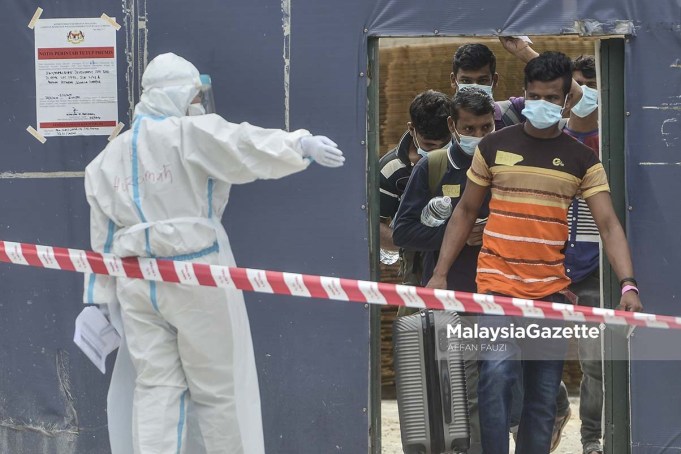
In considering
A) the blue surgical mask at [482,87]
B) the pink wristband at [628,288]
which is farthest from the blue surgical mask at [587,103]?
the pink wristband at [628,288]

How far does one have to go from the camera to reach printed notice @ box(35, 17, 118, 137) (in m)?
5.97

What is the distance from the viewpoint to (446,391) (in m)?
5.73

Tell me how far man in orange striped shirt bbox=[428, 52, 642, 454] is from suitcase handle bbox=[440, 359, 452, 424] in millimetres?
252

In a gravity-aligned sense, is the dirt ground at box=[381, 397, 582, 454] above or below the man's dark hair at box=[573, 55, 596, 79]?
below

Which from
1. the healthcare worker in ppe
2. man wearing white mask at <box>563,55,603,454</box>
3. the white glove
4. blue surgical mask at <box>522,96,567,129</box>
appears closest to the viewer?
the white glove

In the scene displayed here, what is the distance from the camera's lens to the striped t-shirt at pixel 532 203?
5402mm

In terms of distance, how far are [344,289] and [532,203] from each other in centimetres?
89

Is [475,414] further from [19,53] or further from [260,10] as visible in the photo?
[19,53]

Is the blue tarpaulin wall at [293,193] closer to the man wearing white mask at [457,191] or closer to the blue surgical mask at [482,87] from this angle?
the man wearing white mask at [457,191]

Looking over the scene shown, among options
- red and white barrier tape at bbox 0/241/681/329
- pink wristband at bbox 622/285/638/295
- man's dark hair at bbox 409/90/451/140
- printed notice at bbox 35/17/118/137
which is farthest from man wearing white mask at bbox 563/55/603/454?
printed notice at bbox 35/17/118/137

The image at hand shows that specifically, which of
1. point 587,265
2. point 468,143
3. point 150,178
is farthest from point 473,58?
point 150,178

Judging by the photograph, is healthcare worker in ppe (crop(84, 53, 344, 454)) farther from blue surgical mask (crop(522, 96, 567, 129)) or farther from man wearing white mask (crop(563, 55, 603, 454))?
man wearing white mask (crop(563, 55, 603, 454))

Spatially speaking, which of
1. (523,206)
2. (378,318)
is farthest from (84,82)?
(523,206)

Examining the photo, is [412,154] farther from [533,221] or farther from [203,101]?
[203,101]
